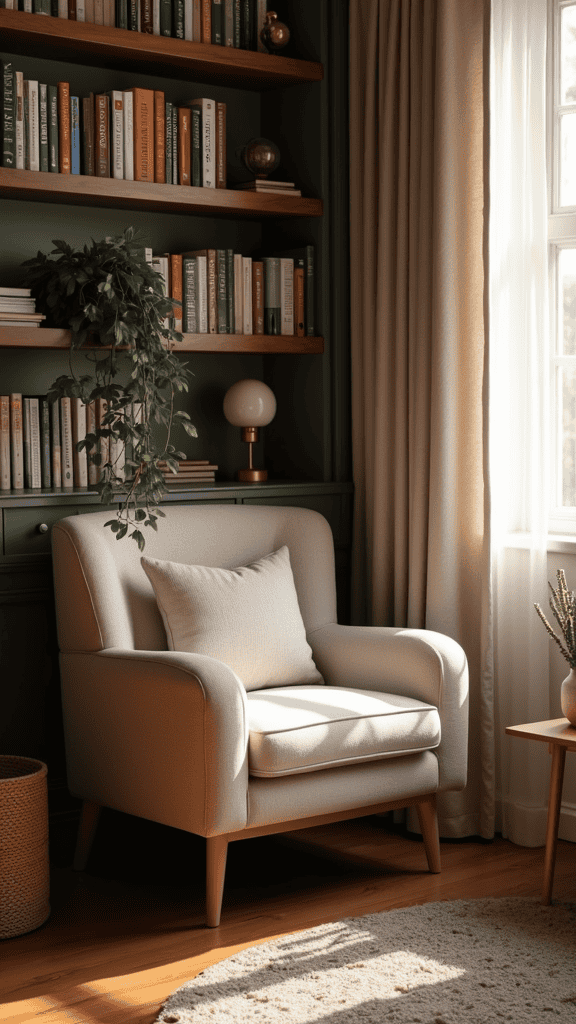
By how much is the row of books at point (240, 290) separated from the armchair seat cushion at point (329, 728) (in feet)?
3.96

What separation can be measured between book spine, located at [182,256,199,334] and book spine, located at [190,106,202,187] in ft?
0.78

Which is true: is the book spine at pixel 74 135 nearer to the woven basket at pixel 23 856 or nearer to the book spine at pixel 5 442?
the book spine at pixel 5 442

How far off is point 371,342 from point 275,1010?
82.7 inches

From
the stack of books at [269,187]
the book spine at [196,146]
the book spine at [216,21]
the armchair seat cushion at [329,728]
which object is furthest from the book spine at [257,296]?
the armchair seat cushion at [329,728]

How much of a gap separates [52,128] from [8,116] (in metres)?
0.13

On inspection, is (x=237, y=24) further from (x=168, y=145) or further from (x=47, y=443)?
(x=47, y=443)

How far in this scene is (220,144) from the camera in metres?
3.86

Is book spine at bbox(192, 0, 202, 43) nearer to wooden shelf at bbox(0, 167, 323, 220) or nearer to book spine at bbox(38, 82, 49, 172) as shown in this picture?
wooden shelf at bbox(0, 167, 323, 220)

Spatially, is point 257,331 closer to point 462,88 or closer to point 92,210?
point 92,210

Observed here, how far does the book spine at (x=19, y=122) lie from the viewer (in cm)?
339

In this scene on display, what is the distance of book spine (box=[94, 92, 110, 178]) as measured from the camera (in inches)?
140

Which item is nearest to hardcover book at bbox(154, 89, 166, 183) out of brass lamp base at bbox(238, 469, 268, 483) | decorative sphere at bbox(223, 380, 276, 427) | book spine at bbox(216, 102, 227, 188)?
book spine at bbox(216, 102, 227, 188)

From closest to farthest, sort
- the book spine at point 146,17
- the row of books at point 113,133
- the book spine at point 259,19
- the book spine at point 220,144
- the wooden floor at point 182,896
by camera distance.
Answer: the wooden floor at point 182,896, the row of books at point 113,133, the book spine at point 146,17, the book spine at point 220,144, the book spine at point 259,19

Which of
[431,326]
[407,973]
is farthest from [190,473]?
[407,973]
